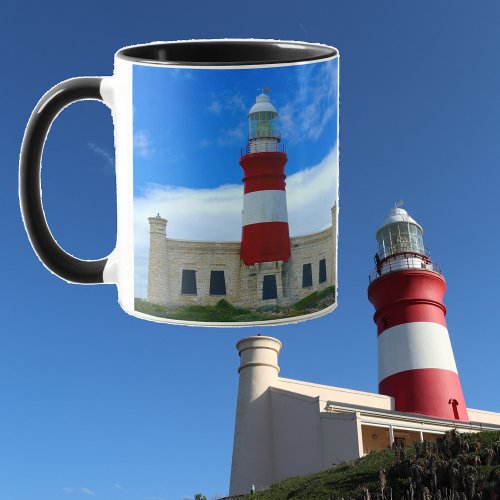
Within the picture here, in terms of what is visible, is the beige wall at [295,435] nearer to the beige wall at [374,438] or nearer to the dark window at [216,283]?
the beige wall at [374,438]

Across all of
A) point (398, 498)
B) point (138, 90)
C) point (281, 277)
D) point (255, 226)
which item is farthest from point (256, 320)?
point (398, 498)

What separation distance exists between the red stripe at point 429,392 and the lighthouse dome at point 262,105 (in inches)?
755

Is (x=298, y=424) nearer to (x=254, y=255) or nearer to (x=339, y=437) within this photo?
(x=339, y=437)

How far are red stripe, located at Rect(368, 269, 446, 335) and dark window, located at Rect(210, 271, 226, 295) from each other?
66.8ft

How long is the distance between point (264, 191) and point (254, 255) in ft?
0.77

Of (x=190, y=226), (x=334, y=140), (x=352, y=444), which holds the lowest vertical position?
(x=190, y=226)

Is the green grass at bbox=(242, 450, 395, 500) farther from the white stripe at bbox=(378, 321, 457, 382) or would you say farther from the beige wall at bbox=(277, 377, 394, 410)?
the white stripe at bbox=(378, 321, 457, 382)

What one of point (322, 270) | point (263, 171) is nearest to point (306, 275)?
point (322, 270)

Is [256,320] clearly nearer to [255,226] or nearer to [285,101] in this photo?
[255,226]

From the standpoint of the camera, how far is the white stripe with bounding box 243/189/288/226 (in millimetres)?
2387

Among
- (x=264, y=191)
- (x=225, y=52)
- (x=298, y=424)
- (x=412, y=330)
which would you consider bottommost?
(x=264, y=191)

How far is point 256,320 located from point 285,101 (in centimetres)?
78

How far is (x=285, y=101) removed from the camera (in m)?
2.35

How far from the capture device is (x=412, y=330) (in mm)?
21734
